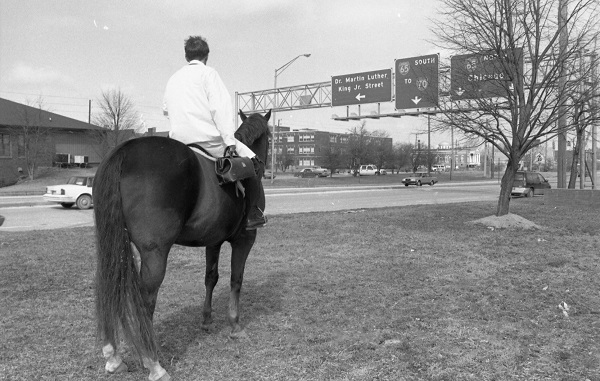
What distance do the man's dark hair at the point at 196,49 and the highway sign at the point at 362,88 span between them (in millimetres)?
25983

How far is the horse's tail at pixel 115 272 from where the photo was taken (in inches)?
129

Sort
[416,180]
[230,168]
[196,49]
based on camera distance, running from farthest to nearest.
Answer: [416,180], [196,49], [230,168]

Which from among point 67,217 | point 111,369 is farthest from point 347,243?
point 67,217

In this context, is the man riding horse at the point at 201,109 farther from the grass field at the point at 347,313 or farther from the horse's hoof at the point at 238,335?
the grass field at the point at 347,313

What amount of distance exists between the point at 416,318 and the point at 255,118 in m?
2.54

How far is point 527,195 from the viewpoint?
2825 centimetres

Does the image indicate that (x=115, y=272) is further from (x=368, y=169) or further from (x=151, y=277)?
(x=368, y=169)

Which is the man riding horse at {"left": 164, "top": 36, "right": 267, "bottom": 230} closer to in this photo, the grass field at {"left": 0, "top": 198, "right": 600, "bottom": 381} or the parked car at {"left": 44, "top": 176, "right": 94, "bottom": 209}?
the grass field at {"left": 0, "top": 198, "right": 600, "bottom": 381}

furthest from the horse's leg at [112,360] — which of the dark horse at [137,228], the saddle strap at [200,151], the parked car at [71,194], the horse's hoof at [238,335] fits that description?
the parked car at [71,194]

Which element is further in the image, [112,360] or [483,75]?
[483,75]

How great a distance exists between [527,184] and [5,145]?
38353 millimetres

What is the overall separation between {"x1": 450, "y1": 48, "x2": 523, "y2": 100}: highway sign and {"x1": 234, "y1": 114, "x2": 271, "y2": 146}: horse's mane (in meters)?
8.38

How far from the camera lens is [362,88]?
30391mm

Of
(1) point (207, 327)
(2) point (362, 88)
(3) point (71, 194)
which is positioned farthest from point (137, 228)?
(2) point (362, 88)
